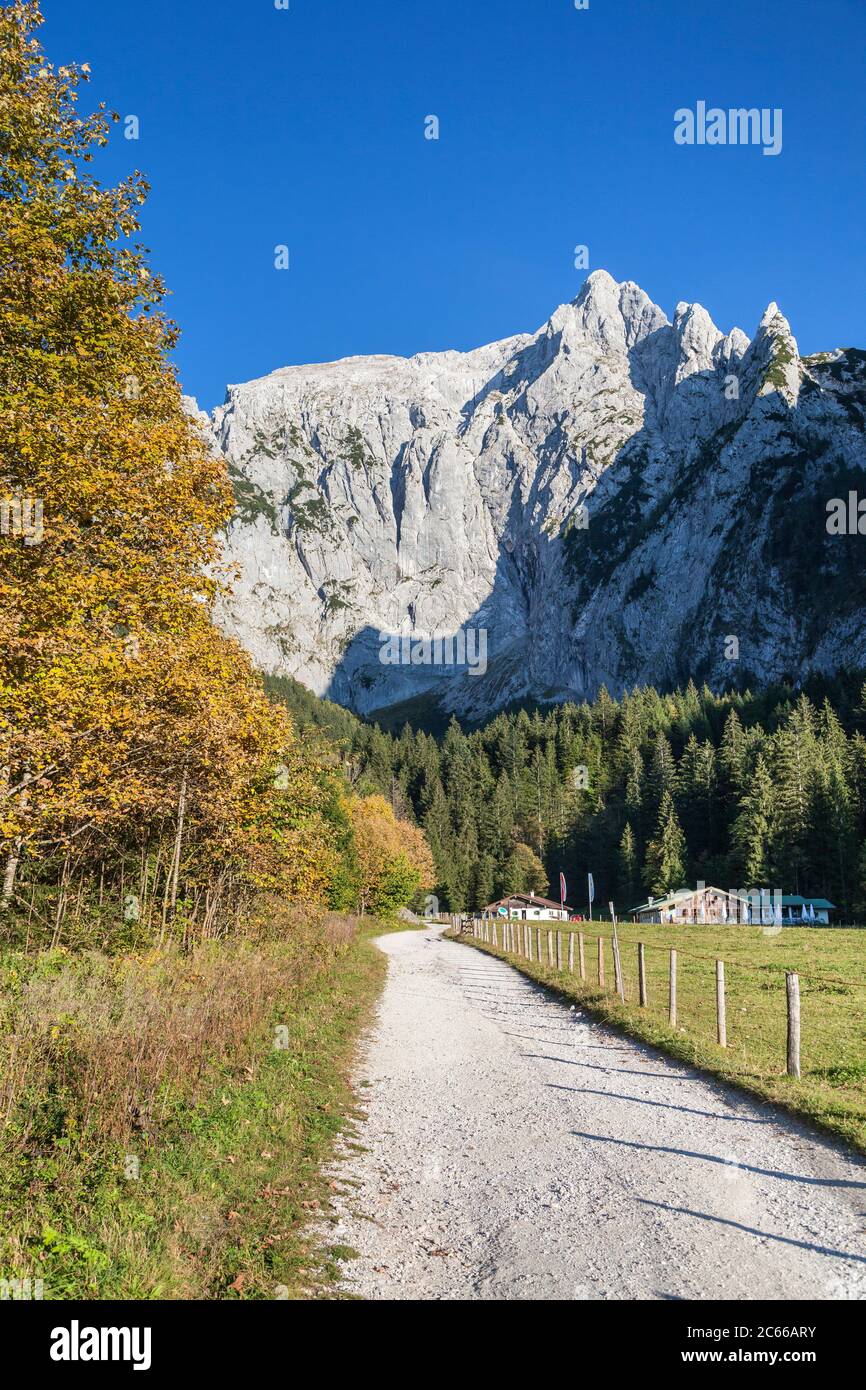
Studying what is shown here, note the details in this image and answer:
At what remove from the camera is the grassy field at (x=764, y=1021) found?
32.2 ft

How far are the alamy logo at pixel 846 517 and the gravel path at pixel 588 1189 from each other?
195867mm

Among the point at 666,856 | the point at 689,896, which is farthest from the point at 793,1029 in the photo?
the point at 666,856

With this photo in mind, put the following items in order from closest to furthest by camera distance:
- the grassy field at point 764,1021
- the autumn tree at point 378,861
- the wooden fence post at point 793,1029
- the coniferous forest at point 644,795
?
the grassy field at point 764,1021
the wooden fence post at point 793,1029
the autumn tree at point 378,861
the coniferous forest at point 644,795

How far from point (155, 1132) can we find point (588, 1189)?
4.29 m

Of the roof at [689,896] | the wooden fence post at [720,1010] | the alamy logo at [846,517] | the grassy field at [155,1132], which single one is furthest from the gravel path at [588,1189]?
the alamy logo at [846,517]

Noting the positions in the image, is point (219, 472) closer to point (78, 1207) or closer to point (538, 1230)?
point (78, 1207)

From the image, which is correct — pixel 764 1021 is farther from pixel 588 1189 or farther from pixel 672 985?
pixel 588 1189

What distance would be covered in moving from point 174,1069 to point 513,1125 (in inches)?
171

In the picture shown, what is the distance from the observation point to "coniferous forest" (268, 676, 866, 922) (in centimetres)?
8731

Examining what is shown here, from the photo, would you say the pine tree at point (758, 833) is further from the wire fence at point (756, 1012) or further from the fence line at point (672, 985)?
the wire fence at point (756, 1012)

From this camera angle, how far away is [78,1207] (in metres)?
5.67
